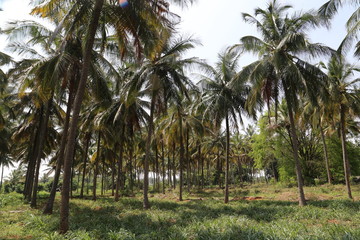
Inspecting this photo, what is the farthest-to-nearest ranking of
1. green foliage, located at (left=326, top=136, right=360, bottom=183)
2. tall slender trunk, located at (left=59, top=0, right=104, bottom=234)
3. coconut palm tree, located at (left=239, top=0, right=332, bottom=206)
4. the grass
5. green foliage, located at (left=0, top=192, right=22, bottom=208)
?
green foliage, located at (left=326, top=136, right=360, bottom=183) < green foliage, located at (left=0, top=192, right=22, bottom=208) < coconut palm tree, located at (left=239, top=0, right=332, bottom=206) < tall slender trunk, located at (left=59, top=0, right=104, bottom=234) < the grass

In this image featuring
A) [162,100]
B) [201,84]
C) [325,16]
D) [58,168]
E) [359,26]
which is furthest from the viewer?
[201,84]

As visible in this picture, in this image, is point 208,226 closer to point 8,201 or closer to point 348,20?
point 348,20

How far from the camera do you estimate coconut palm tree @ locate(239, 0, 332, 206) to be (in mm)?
14273

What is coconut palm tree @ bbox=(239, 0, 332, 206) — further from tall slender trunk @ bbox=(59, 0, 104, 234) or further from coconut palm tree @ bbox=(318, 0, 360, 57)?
tall slender trunk @ bbox=(59, 0, 104, 234)

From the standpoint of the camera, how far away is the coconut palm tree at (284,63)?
46.8 ft

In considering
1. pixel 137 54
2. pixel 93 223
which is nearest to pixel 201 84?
pixel 137 54

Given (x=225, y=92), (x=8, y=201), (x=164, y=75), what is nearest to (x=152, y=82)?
(x=164, y=75)

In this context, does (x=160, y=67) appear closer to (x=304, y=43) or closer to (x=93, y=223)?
(x=304, y=43)

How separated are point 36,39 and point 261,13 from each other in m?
12.9

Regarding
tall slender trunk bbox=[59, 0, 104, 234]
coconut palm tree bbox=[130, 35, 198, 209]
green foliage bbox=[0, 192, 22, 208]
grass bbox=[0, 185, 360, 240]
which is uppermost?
coconut palm tree bbox=[130, 35, 198, 209]

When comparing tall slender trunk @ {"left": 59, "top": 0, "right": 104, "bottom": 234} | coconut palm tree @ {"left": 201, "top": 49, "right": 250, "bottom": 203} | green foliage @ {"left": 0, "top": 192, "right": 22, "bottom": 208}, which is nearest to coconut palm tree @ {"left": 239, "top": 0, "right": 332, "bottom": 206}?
coconut palm tree @ {"left": 201, "top": 49, "right": 250, "bottom": 203}

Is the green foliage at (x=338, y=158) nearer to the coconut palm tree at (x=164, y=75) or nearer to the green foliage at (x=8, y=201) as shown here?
the coconut palm tree at (x=164, y=75)

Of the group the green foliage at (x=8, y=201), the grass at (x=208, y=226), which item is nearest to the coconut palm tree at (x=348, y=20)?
the grass at (x=208, y=226)

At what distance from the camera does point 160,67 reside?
55.6 feet
